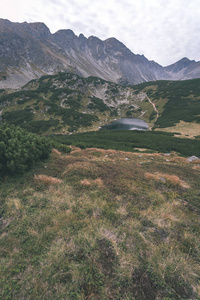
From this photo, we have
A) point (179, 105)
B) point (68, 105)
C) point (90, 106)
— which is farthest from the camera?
point (90, 106)

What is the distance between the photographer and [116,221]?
548cm

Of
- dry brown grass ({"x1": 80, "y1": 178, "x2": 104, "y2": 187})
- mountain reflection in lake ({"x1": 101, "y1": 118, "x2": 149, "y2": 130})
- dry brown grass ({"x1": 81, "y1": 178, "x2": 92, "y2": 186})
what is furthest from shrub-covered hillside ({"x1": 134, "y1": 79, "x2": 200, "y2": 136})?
dry brown grass ({"x1": 81, "y1": 178, "x2": 92, "y2": 186})

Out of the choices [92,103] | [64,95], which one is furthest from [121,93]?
[64,95]

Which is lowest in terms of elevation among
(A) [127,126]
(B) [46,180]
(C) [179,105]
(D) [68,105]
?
(A) [127,126]

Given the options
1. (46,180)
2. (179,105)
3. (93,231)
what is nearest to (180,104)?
(179,105)

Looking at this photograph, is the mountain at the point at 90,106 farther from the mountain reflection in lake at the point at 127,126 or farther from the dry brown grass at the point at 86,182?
the dry brown grass at the point at 86,182

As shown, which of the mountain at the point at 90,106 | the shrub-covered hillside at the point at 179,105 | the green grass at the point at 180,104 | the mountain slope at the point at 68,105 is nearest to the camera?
the shrub-covered hillside at the point at 179,105

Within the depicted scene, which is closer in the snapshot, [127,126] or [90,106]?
[127,126]

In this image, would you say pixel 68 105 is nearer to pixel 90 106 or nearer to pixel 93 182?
pixel 90 106

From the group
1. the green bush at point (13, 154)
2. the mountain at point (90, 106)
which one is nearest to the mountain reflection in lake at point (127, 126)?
the mountain at point (90, 106)

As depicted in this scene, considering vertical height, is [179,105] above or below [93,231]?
above

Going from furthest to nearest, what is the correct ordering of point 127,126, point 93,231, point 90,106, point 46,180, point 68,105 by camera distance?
point 90,106, point 68,105, point 127,126, point 46,180, point 93,231

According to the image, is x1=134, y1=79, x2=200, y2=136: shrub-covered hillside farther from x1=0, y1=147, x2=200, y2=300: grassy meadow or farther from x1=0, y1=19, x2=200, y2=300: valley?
x1=0, y1=147, x2=200, y2=300: grassy meadow

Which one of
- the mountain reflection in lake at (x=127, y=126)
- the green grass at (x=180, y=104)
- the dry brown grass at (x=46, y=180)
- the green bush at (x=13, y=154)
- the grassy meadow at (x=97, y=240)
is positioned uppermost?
the green grass at (x=180, y=104)
